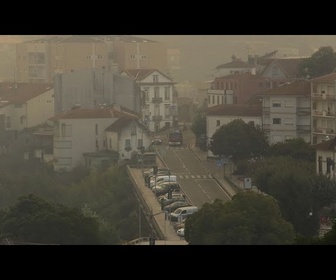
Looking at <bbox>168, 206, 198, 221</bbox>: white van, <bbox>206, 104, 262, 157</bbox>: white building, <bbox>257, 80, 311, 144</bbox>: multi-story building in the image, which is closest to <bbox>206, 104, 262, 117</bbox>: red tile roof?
<bbox>206, 104, 262, 157</bbox>: white building

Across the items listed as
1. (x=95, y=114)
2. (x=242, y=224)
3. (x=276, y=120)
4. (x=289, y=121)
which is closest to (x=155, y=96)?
(x=95, y=114)

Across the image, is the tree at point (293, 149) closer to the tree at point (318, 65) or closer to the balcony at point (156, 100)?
the tree at point (318, 65)

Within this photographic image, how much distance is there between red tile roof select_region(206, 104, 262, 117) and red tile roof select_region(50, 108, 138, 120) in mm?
647

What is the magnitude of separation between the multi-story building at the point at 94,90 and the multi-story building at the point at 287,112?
3.96 ft

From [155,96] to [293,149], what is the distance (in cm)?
193

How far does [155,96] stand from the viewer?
1023 centimetres

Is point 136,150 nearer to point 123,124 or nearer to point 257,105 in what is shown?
point 123,124

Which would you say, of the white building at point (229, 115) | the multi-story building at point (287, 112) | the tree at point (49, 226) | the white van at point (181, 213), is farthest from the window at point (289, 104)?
the tree at point (49, 226)

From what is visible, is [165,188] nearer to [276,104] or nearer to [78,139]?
[276,104]

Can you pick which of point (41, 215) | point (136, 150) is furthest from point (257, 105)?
point (41, 215)

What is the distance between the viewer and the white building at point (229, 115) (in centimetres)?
946

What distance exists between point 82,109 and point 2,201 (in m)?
1.37
